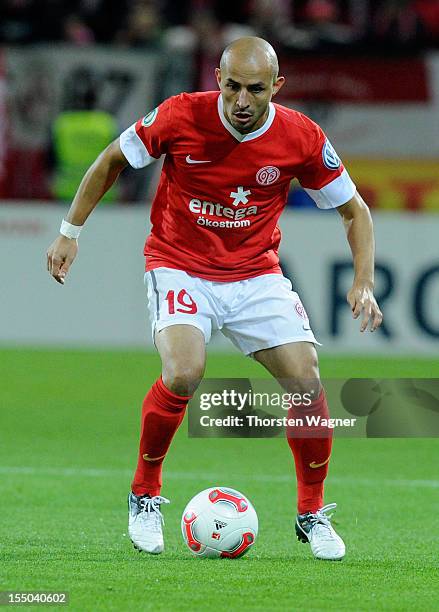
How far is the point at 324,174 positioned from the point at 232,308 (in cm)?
68

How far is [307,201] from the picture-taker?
14.2 meters

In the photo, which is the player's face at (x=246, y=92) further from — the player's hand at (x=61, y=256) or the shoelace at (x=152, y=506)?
the shoelace at (x=152, y=506)

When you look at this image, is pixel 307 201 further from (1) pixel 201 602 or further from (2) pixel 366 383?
(1) pixel 201 602

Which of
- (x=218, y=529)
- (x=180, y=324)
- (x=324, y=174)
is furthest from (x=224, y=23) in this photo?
(x=218, y=529)

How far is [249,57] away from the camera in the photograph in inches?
217

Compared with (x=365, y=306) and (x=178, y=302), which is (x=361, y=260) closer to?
(x=365, y=306)

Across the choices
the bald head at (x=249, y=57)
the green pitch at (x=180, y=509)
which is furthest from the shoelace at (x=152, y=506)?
the bald head at (x=249, y=57)

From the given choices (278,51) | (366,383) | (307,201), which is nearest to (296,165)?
(366,383)

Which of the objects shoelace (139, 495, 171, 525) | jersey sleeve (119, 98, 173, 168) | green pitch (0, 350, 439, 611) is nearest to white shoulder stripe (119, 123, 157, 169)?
jersey sleeve (119, 98, 173, 168)

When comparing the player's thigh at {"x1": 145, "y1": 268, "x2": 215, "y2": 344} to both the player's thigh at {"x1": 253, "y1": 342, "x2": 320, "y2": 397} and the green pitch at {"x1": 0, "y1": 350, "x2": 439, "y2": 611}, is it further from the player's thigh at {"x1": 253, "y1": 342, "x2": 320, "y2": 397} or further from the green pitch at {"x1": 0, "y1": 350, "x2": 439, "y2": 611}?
the green pitch at {"x1": 0, "y1": 350, "x2": 439, "y2": 611}

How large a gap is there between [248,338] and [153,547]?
94 centimetres

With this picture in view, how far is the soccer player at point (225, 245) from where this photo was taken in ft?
18.5

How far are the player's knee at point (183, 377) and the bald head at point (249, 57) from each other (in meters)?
1.18

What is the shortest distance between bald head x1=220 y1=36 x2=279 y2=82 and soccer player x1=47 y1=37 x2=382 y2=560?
Answer: 1 centimetres
